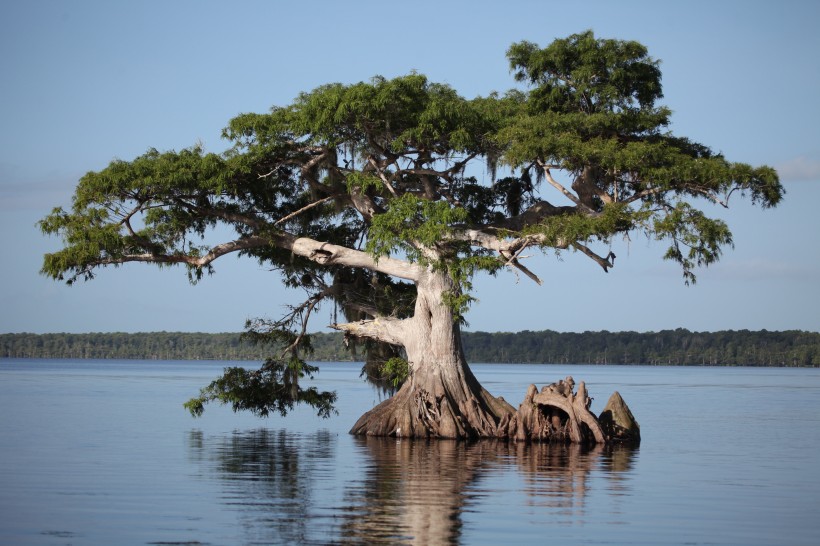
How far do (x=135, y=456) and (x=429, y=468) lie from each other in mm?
6398

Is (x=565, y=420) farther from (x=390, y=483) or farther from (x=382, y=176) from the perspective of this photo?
(x=390, y=483)

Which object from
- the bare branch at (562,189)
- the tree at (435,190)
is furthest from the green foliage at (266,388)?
the bare branch at (562,189)

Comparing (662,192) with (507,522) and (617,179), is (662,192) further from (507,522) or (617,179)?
(507,522)

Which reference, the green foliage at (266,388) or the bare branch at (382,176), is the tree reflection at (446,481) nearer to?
the green foliage at (266,388)

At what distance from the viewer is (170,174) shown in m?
26.3

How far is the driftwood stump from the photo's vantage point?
26000 millimetres

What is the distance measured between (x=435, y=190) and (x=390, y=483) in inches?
455

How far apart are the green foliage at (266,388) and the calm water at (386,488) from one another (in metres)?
0.88

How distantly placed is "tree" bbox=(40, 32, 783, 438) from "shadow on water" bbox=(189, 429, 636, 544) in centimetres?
242

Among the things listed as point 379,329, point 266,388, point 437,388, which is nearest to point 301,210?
point 379,329

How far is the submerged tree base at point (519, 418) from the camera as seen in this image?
26.1 meters

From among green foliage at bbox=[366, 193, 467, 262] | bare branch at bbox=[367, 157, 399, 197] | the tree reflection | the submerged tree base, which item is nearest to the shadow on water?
the tree reflection

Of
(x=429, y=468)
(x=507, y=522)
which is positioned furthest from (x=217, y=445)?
(x=507, y=522)

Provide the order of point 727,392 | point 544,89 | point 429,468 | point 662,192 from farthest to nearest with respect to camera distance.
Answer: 1. point 727,392
2. point 544,89
3. point 662,192
4. point 429,468
